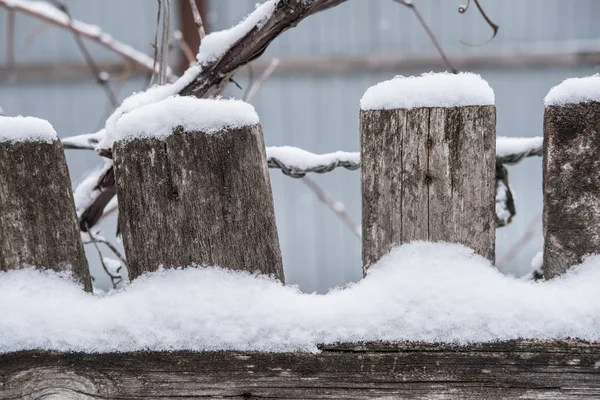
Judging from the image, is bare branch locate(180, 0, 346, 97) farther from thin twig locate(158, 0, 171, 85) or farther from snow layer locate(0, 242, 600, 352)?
snow layer locate(0, 242, 600, 352)

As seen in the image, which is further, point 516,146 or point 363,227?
point 516,146

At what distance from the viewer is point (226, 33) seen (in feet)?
4.00

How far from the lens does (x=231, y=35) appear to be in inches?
47.2

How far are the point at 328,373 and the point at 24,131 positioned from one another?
0.66 meters

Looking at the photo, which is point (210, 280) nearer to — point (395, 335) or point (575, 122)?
point (395, 335)

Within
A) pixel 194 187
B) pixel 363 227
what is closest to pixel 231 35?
pixel 194 187

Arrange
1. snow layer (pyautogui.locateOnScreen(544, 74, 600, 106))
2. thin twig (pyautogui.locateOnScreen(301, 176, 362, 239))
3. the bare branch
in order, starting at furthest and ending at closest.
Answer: thin twig (pyautogui.locateOnScreen(301, 176, 362, 239))
the bare branch
snow layer (pyautogui.locateOnScreen(544, 74, 600, 106))

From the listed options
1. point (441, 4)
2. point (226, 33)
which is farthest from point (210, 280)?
point (441, 4)

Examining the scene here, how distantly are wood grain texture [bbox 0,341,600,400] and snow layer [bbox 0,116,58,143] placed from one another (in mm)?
366

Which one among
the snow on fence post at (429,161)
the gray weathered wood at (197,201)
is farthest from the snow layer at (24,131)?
the snow on fence post at (429,161)

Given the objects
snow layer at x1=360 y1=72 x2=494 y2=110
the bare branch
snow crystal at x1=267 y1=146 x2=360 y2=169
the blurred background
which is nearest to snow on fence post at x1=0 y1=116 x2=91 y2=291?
the bare branch

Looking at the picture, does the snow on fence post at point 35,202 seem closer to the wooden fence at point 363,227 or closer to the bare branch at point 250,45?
the wooden fence at point 363,227

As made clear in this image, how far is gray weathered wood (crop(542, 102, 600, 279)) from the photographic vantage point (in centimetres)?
97

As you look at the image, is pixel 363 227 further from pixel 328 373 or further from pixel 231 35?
pixel 231 35
